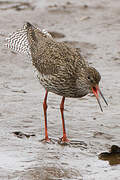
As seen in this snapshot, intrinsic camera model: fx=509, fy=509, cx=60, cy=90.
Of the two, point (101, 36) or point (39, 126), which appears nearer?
point (39, 126)

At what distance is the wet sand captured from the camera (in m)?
6.46

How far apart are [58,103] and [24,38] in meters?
1.32

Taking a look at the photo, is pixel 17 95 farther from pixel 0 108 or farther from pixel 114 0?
pixel 114 0

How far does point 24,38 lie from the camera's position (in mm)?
9172

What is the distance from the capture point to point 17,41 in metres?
9.26

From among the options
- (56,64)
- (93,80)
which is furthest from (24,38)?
(93,80)

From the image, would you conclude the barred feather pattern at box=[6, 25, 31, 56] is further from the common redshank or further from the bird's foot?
the bird's foot

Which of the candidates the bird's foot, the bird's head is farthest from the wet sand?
the bird's head

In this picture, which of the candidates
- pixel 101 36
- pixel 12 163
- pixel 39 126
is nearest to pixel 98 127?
pixel 39 126

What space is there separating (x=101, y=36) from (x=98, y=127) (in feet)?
16.5

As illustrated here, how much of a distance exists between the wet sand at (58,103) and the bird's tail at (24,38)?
854mm

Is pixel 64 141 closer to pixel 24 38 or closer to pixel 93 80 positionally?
pixel 93 80

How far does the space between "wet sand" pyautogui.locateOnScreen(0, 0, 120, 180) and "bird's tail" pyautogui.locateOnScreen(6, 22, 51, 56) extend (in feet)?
2.80

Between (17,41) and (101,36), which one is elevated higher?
(17,41)
